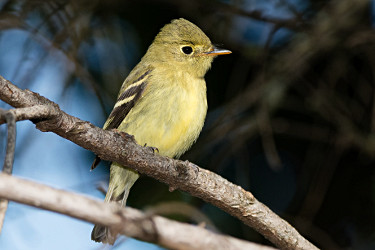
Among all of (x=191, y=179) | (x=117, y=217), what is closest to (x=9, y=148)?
(x=117, y=217)

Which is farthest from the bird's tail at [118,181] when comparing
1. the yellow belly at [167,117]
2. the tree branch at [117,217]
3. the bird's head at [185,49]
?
the tree branch at [117,217]

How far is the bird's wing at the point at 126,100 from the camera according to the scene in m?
4.54

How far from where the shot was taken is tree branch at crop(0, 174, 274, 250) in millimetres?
1423

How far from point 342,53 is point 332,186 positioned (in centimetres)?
135

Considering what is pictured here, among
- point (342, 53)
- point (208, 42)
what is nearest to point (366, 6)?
point (342, 53)

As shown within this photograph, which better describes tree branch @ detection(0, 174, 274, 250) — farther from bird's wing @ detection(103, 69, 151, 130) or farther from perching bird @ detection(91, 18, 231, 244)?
bird's wing @ detection(103, 69, 151, 130)

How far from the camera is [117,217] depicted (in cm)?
152

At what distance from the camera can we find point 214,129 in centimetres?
526

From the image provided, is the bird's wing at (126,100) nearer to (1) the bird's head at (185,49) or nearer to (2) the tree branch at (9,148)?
(1) the bird's head at (185,49)

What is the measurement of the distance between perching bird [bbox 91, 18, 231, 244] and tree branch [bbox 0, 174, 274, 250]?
108 inches

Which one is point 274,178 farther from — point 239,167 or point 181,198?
point 181,198

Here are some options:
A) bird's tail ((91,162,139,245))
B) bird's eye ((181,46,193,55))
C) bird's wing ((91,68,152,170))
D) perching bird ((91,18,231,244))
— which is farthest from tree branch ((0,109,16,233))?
bird's eye ((181,46,193,55))

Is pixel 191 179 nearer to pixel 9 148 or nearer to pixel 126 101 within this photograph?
pixel 126 101

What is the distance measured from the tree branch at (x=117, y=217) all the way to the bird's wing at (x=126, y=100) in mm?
2979
